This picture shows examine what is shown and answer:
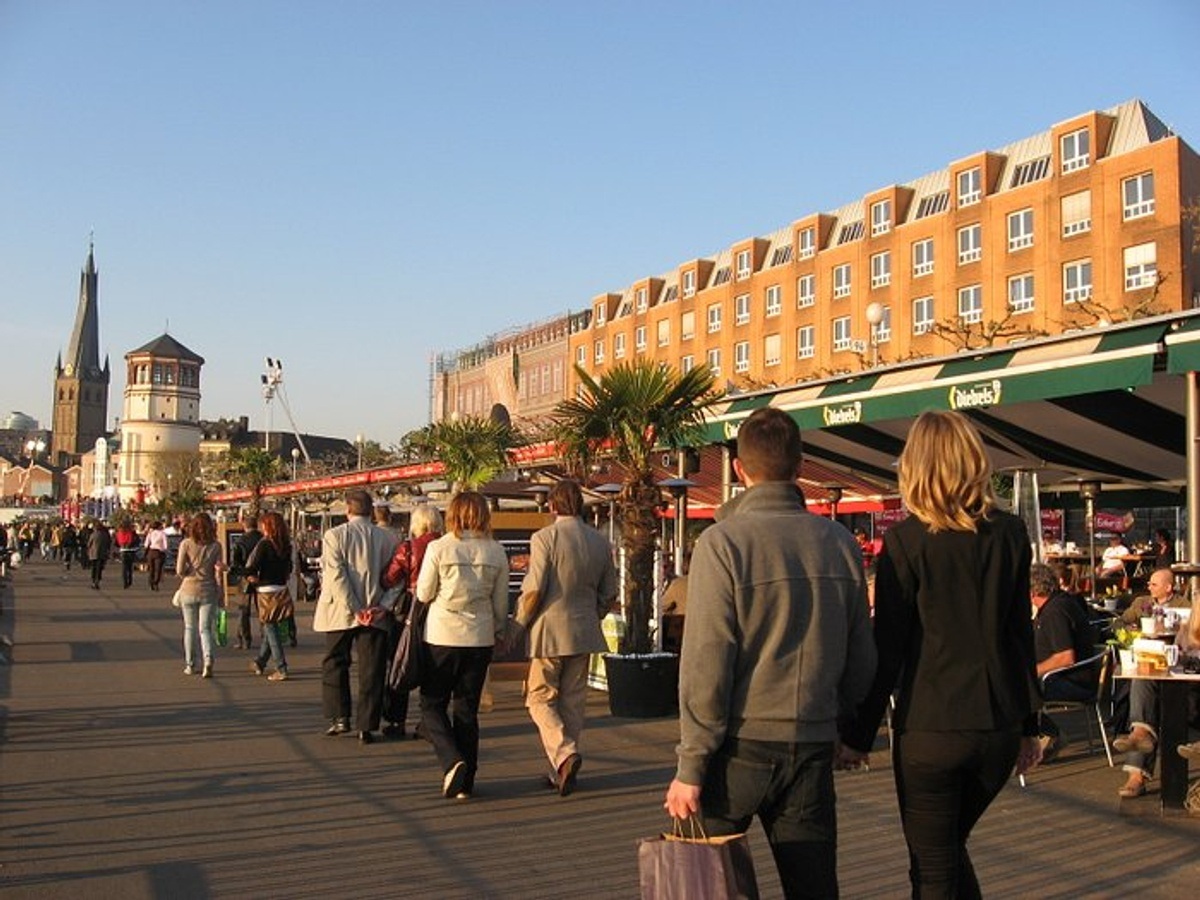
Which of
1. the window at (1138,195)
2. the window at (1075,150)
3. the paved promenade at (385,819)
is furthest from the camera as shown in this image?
the window at (1075,150)

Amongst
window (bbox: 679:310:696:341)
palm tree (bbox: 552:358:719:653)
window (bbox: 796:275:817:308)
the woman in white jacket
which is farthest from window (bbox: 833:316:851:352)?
the woman in white jacket

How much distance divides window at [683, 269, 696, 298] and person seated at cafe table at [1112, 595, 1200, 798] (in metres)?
66.4

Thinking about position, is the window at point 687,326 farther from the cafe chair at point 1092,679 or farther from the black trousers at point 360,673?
the cafe chair at point 1092,679

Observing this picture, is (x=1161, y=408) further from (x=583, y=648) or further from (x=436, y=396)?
(x=436, y=396)

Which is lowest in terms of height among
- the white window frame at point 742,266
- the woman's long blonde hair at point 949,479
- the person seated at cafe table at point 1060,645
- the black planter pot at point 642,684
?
the black planter pot at point 642,684

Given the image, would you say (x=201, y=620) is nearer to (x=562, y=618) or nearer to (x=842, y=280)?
(x=562, y=618)

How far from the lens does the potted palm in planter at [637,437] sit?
35.2ft

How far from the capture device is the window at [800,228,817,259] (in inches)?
2490

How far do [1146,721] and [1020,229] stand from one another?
152 ft

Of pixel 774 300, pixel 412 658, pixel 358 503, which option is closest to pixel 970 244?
pixel 774 300

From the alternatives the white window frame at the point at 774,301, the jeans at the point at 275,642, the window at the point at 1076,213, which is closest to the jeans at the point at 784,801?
the jeans at the point at 275,642

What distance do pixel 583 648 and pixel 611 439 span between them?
15.2 feet

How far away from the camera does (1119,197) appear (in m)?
45.6

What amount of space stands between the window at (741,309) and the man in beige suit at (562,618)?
201ft
